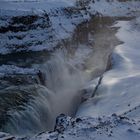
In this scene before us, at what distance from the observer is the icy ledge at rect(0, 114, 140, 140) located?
10.0 metres

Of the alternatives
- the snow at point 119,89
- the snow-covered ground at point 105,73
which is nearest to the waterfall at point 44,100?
the snow-covered ground at point 105,73

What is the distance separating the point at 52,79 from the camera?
1919 cm

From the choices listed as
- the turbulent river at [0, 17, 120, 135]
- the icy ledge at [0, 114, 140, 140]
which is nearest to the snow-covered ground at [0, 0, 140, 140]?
the icy ledge at [0, 114, 140, 140]

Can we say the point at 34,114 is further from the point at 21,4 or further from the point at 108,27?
the point at 108,27

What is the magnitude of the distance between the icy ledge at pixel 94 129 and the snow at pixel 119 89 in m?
1.16

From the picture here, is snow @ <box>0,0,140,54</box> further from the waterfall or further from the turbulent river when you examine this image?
the waterfall

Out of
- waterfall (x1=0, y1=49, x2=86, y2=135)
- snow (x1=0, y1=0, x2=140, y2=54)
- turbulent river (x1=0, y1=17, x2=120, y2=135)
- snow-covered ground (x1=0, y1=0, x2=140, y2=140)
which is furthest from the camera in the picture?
snow (x1=0, y1=0, x2=140, y2=54)

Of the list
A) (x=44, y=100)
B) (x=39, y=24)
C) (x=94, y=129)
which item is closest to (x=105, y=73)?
(x=44, y=100)

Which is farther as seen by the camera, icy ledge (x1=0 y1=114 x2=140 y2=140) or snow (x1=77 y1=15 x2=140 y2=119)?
snow (x1=77 y1=15 x2=140 y2=119)

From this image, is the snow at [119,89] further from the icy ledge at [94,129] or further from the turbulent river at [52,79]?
the icy ledge at [94,129]

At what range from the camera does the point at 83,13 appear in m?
28.0

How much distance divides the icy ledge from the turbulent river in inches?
98.5

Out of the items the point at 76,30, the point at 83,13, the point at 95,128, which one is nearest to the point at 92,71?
the point at 76,30

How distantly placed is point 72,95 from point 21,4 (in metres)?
7.37
